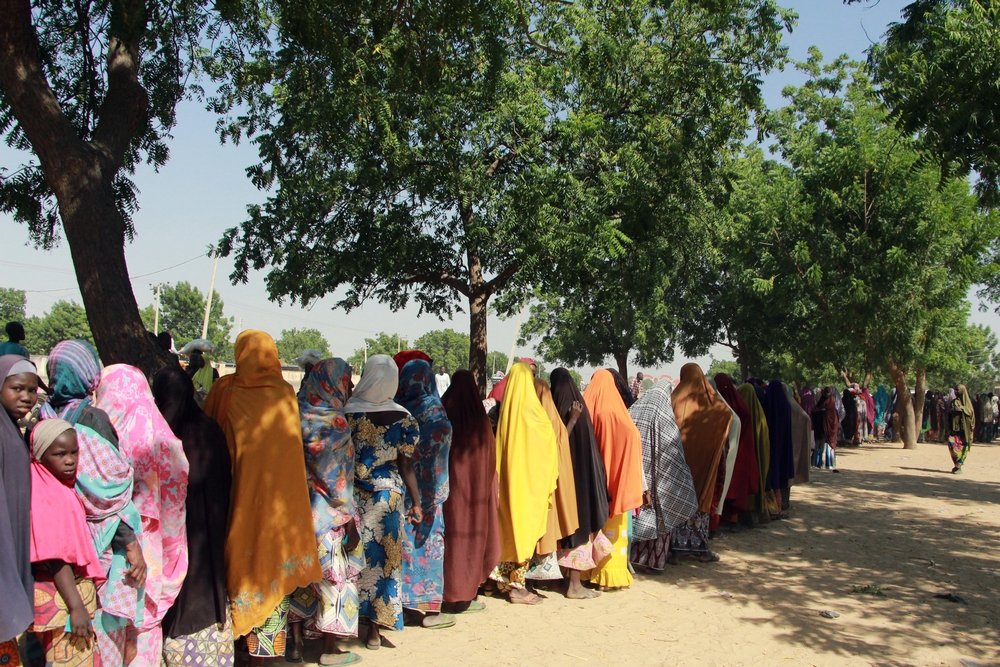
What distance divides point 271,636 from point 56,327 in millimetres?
78398

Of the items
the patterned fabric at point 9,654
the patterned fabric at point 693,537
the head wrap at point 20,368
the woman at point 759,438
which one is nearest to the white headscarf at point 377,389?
the head wrap at point 20,368

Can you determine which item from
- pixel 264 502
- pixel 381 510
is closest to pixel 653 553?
pixel 381 510

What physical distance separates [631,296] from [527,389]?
8.61 m

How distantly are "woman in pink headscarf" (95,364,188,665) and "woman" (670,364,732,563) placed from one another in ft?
15.5

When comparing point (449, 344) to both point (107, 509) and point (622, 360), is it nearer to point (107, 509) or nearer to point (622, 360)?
point (622, 360)

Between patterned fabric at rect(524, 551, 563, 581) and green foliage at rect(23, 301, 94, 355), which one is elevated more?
green foliage at rect(23, 301, 94, 355)

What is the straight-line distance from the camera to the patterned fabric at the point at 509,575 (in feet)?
19.8

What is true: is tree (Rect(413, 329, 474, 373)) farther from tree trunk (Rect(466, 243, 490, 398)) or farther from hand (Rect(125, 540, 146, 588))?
hand (Rect(125, 540, 146, 588))

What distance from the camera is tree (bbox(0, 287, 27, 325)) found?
83188 mm

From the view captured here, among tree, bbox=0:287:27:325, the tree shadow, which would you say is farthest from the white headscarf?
tree, bbox=0:287:27:325

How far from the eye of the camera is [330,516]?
15.2 ft

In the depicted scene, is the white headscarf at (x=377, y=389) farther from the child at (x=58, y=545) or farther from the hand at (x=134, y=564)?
the child at (x=58, y=545)

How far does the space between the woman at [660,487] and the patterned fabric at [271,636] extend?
348 centimetres

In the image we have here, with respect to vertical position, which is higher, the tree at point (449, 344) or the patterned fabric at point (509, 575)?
the tree at point (449, 344)
